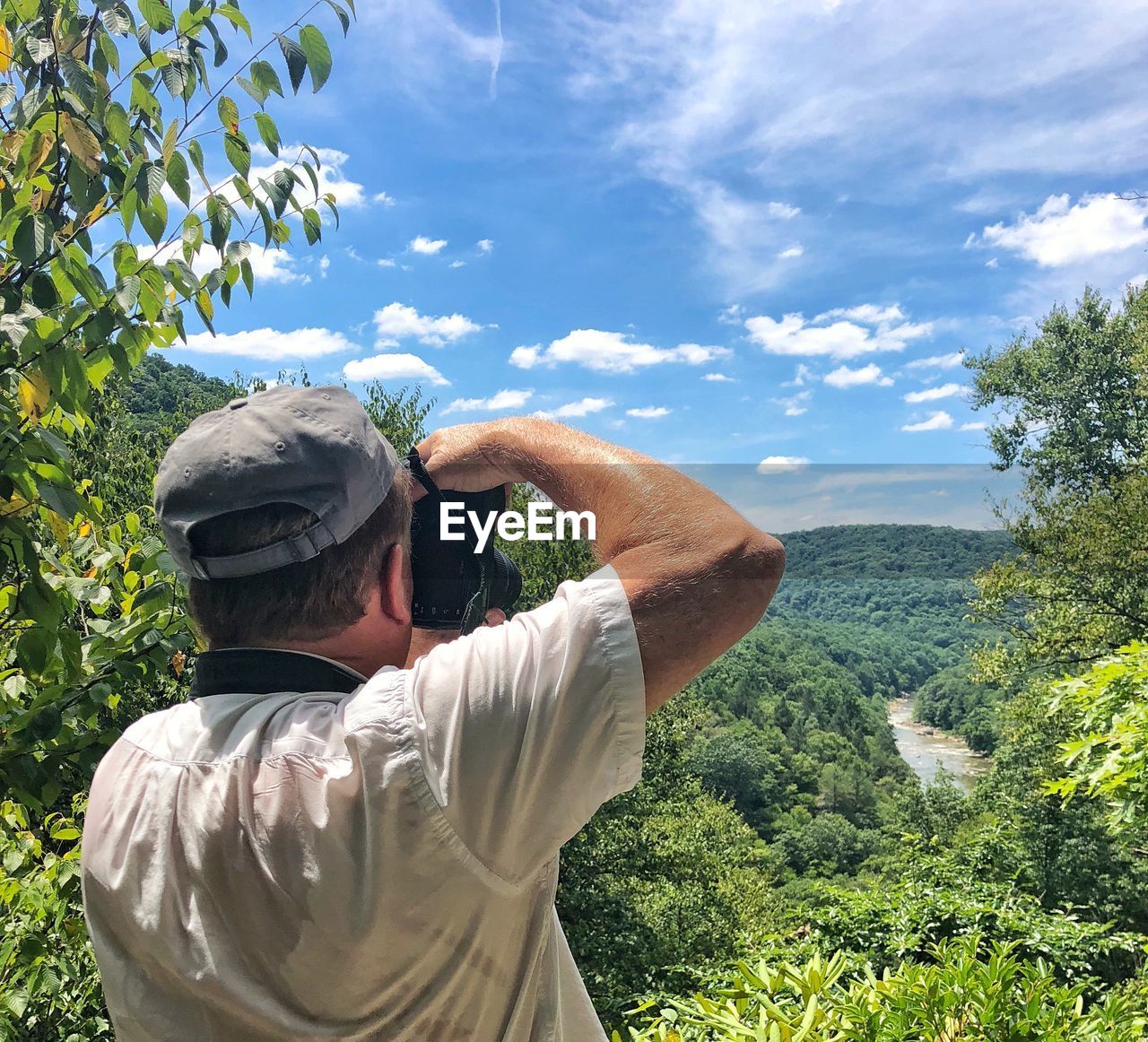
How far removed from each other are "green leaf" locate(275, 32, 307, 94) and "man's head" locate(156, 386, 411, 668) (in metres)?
0.71

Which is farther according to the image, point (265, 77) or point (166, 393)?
point (166, 393)

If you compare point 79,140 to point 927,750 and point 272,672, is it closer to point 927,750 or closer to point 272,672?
point 272,672

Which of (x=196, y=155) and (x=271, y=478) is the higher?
(x=196, y=155)

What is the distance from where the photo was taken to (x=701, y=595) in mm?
601

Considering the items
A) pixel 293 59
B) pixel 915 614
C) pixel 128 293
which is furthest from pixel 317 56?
pixel 915 614

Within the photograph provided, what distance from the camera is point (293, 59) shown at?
47.2 inches

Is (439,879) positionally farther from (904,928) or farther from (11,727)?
(904,928)

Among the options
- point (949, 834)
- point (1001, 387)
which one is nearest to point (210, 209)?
point (1001, 387)

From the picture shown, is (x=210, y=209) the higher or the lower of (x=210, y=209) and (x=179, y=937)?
the higher

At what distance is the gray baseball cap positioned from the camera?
70 cm

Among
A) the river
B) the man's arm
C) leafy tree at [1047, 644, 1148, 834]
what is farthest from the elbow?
the river

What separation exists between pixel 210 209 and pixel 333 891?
1.12 metres

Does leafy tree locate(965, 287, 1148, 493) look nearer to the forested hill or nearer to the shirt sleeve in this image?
the forested hill

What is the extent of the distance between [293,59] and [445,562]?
0.80m
